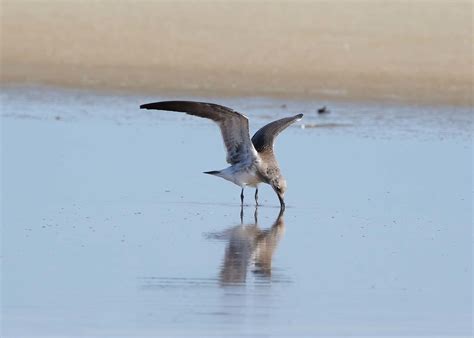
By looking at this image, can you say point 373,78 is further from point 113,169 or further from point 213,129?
point 113,169

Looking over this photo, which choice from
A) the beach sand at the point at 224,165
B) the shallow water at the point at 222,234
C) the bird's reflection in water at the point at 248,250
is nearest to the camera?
the shallow water at the point at 222,234

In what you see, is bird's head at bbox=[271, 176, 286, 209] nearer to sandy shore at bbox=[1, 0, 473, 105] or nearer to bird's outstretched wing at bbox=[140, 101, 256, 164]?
bird's outstretched wing at bbox=[140, 101, 256, 164]

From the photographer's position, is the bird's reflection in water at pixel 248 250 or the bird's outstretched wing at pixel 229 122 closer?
the bird's reflection in water at pixel 248 250

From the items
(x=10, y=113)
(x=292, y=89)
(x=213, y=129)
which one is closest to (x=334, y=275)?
(x=213, y=129)

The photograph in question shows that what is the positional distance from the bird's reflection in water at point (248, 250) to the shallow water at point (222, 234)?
17 mm

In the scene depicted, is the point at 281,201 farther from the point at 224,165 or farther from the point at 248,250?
the point at 224,165

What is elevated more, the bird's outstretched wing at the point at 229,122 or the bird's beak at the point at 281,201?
the bird's outstretched wing at the point at 229,122

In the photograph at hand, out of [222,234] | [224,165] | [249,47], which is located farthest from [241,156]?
[249,47]

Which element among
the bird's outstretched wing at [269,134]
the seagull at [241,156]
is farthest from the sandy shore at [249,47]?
the seagull at [241,156]

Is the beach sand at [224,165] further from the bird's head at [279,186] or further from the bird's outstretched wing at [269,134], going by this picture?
the bird's outstretched wing at [269,134]

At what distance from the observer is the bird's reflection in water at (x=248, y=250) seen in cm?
817

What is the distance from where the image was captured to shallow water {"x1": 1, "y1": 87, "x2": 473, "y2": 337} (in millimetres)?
7137

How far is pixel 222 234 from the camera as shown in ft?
31.3

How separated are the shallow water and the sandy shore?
11.3 ft
